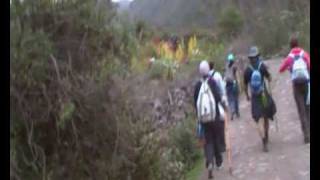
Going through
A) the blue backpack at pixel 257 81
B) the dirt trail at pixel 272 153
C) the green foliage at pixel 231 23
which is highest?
the green foliage at pixel 231 23

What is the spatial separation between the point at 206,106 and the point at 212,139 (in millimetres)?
640

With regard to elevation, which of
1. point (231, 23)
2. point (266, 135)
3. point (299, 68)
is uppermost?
point (231, 23)

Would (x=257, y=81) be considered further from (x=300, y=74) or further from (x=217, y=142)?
(x=217, y=142)

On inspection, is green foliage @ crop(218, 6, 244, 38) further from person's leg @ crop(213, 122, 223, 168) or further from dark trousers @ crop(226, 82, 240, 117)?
person's leg @ crop(213, 122, 223, 168)

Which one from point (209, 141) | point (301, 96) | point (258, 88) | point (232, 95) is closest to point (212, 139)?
point (209, 141)

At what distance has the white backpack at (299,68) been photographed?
12406mm

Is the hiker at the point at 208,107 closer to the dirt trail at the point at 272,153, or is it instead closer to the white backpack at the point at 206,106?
the white backpack at the point at 206,106

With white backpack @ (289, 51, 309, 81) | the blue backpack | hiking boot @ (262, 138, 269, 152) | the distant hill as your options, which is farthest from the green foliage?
white backpack @ (289, 51, 309, 81)

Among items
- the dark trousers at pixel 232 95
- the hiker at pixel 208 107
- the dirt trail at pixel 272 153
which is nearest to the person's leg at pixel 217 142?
the hiker at pixel 208 107

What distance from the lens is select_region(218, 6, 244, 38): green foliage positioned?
35.9 m

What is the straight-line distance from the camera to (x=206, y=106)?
38.7ft

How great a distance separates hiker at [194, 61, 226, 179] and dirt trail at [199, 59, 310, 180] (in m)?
0.78

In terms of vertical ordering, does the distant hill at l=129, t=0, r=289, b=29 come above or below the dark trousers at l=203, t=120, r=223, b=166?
above
